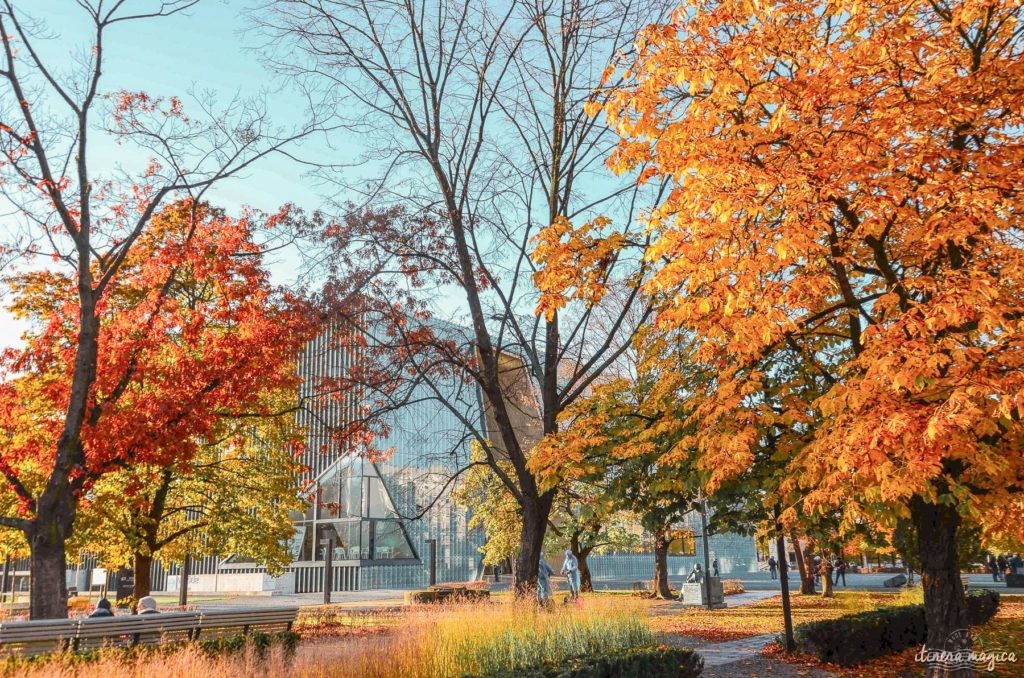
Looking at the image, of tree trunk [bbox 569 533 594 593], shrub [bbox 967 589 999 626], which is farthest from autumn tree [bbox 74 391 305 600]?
shrub [bbox 967 589 999 626]

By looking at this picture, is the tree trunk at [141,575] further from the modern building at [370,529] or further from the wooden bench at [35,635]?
the modern building at [370,529]

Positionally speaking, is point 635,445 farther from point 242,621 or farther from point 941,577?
point 242,621

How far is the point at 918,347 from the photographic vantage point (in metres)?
6.76

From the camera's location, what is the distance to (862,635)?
1305 centimetres

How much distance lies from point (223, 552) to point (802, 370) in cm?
1694

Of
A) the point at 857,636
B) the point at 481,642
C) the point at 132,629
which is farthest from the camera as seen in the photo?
the point at 857,636

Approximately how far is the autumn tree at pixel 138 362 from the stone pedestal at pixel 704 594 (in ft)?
47.6

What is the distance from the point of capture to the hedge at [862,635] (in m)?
12.6

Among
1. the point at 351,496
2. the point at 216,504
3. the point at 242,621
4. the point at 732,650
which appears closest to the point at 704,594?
the point at 732,650

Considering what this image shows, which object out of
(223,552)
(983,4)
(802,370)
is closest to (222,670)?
(802,370)

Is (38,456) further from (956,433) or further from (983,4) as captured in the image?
(983,4)

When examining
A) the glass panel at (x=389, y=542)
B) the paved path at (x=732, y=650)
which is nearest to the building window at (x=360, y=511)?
the glass panel at (x=389, y=542)

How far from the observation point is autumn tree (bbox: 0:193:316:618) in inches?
512

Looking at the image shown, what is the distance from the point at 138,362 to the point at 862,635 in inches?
541
